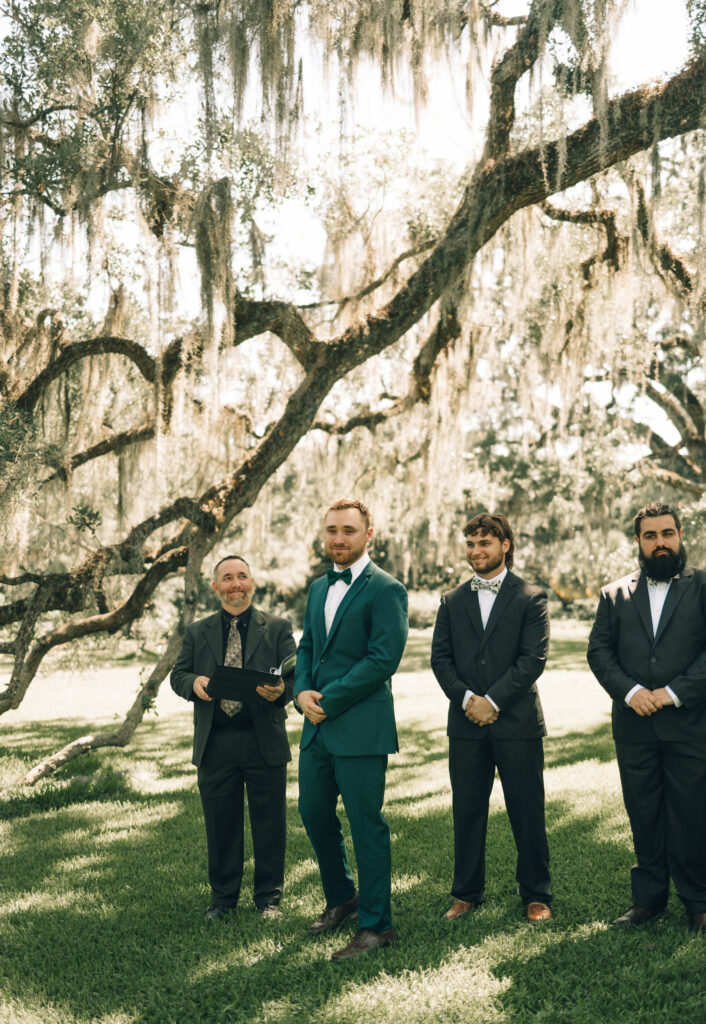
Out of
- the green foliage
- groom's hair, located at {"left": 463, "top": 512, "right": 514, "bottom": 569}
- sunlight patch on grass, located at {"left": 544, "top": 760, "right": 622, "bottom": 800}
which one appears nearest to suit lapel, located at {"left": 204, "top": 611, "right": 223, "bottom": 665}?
groom's hair, located at {"left": 463, "top": 512, "right": 514, "bottom": 569}

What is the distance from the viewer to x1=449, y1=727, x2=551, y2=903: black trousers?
377 centimetres

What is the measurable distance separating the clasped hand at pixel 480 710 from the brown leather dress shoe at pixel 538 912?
2.69ft

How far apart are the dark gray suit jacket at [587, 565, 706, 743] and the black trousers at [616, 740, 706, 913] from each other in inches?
3.4

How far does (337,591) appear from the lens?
3785mm

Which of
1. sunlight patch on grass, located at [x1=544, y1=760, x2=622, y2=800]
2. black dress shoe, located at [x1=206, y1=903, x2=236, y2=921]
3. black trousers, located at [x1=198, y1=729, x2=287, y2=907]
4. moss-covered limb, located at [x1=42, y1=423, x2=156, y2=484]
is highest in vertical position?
moss-covered limb, located at [x1=42, y1=423, x2=156, y2=484]

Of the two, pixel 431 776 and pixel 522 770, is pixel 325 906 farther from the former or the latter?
pixel 431 776

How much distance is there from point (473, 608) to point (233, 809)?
58.7 inches

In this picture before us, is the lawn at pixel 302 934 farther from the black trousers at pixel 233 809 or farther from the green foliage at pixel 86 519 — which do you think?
the green foliage at pixel 86 519

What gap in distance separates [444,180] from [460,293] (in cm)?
289

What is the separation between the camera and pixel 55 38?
609 cm

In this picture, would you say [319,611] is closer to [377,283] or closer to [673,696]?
[673,696]

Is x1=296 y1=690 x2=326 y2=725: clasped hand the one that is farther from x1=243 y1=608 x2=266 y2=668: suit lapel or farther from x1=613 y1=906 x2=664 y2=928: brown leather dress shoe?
x1=613 y1=906 x2=664 y2=928: brown leather dress shoe

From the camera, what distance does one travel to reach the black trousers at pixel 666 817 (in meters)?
3.58

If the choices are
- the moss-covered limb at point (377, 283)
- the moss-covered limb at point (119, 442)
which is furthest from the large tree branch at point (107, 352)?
the moss-covered limb at point (377, 283)
